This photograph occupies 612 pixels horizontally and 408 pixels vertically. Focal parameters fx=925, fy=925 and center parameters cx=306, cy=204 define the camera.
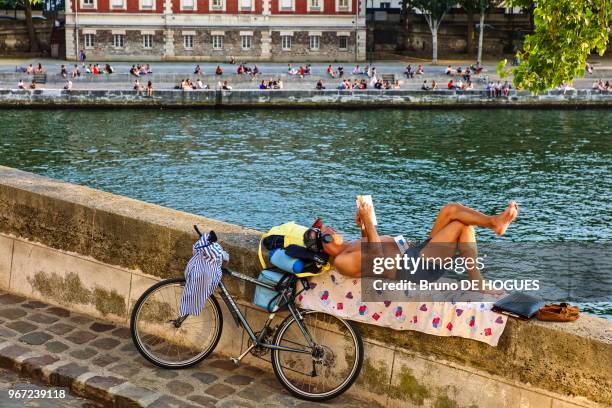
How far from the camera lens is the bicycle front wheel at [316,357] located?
231 inches

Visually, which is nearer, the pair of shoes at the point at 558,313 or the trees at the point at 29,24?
the pair of shoes at the point at 558,313

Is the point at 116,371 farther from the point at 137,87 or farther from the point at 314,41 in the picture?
the point at 314,41

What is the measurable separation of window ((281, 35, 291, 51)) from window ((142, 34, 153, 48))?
10.0 m

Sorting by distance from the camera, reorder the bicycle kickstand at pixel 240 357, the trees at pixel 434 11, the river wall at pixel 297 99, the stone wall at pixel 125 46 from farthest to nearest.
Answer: the stone wall at pixel 125 46
the trees at pixel 434 11
the river wall at pixel 297 99
the bicycle kickstand at pixel 240 357

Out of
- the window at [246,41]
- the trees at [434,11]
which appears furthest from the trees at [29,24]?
the trees at [434,11]

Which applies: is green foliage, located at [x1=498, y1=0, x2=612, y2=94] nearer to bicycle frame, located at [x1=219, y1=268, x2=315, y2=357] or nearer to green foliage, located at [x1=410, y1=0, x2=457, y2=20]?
bicycle frame, located at [x1=219, y1=268, x2=315, y2=357]

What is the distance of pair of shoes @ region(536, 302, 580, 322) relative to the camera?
5.21 metres

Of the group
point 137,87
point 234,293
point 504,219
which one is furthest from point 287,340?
point 137,87

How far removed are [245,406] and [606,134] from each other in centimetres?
4280

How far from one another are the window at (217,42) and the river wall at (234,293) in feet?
210

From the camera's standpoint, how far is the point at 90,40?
6956 cm

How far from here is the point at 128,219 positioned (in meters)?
6.85

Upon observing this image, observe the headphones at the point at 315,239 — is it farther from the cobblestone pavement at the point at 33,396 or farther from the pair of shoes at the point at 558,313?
the cobblestone pavement at the point at 33,396

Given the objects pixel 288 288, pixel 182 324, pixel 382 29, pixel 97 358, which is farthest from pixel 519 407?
pixel 382 29
